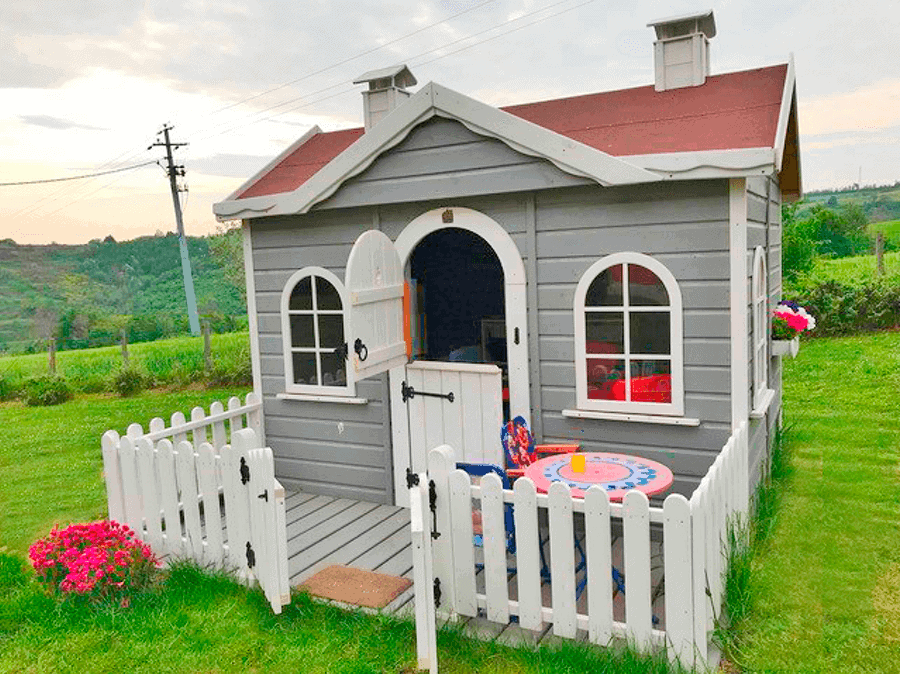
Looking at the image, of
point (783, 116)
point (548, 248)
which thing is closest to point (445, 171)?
point (548, 248)

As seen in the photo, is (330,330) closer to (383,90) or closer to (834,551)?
(383,90)

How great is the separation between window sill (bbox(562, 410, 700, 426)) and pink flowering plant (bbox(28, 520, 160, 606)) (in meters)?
3.41

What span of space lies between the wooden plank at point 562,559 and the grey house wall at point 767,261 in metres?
2.40

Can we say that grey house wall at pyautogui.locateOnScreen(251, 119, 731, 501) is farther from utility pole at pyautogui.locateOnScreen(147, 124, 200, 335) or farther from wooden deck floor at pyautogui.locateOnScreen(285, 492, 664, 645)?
utility pole at pyautogui.locateOnScreen(147, 124, 200, 335)

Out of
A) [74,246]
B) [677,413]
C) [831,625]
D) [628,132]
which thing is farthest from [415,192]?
[74,246]

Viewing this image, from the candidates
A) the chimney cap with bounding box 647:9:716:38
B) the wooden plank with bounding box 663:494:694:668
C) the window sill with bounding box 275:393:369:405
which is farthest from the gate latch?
the chimney cap with bounding box 647:9:716:38

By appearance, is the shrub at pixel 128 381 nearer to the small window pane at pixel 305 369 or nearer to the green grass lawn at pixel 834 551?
the small window pane at pixel 305 369

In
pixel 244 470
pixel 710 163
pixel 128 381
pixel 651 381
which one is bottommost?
pixel 128 381

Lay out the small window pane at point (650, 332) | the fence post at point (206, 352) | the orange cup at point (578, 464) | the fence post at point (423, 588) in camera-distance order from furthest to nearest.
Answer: the fence post at point (206, 352), the small window pane at point (650, 332), the orange cup at point (578, 464), the fence post at point (423, 588)

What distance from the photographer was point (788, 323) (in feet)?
23.1

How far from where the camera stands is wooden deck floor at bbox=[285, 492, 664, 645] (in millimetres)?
4426

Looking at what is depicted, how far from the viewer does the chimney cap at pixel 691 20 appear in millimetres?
6504

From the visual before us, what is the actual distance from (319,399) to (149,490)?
1.86 m

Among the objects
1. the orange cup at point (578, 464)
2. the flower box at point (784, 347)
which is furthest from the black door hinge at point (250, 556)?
the flower box at point (784, 347)
